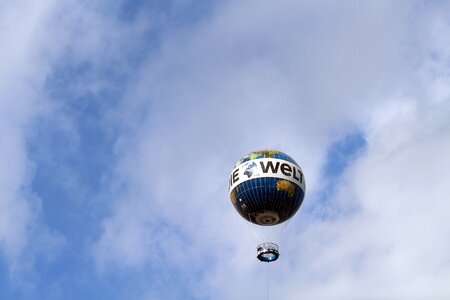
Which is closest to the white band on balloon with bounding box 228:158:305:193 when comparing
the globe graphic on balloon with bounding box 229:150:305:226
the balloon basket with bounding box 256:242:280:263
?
the globe graphic on balloon with bounding box 229:150:305:226

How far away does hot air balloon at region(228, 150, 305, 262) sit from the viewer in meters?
104

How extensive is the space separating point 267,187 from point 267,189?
254mm

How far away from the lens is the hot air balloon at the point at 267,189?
104 m

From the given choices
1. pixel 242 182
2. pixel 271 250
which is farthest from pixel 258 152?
pixel 271 250

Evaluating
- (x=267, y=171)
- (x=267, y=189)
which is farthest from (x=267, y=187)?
(x=267, y=171)

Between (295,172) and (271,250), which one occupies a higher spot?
(295,172)

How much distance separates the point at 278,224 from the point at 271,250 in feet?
14.5

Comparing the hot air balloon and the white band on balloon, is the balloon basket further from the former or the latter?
the white band on balloon

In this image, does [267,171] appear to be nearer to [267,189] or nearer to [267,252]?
[267,189]

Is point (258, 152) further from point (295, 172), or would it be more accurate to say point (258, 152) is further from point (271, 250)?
point (271, 250)

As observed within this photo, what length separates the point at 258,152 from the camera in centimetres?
10744

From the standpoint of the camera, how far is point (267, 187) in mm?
103688

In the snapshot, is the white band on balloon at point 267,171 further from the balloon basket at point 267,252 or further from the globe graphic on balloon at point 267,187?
the balloon basket at point 267,252

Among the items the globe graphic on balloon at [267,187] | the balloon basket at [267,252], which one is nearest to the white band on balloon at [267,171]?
the globe graphic on balloon at [267,187]
